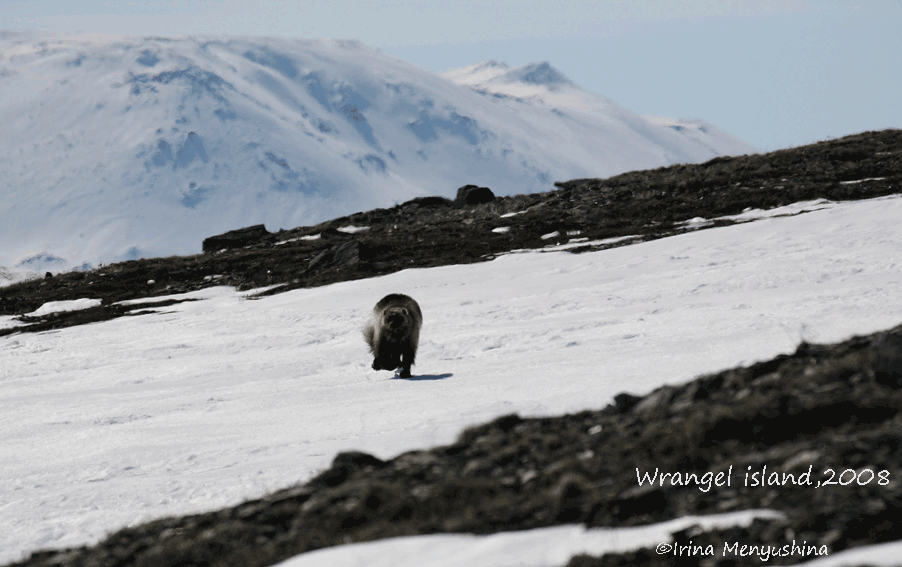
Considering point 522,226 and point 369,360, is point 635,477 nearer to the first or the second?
point 369,360

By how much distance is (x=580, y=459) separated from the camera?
7434 mm

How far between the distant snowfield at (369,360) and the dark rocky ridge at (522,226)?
5.80 metres

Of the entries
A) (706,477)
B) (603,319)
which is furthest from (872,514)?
(603,319)

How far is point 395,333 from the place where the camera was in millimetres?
15336

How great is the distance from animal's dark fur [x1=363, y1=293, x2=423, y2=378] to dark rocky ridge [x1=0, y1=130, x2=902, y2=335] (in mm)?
16419

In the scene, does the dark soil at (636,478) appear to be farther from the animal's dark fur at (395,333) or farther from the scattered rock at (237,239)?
the scattered rock at (237,239)

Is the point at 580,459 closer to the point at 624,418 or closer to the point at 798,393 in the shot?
the point at 624,418

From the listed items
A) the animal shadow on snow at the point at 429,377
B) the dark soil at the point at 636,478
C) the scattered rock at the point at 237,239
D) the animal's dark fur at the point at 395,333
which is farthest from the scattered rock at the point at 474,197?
the dark soil at the point at 636,478

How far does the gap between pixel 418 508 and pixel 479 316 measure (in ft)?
47.7

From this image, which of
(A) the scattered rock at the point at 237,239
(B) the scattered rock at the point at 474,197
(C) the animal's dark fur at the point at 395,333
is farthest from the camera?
(B) the scattered rock at the point at 474,197

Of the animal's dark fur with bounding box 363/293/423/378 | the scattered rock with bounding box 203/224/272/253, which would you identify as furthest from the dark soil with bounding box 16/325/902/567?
the scattered rock with bounding box 203/224/272/253

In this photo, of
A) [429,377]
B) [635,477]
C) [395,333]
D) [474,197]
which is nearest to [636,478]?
[635,477]

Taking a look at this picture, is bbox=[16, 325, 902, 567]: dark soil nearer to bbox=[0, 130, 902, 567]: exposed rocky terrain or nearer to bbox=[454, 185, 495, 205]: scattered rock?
bbox=[0, 130, 902, 567]: exposed rocky terrain

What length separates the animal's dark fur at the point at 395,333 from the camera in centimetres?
1516
